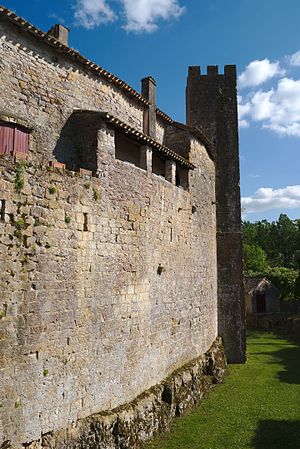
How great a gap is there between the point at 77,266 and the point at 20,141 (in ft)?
11.3

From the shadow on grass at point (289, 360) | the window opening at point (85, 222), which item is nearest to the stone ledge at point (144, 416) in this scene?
the shadow on grass at point (289, 360)

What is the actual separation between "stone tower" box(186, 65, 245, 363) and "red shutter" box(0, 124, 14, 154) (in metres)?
11.5

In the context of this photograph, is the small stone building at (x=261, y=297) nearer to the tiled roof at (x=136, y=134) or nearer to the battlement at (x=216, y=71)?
the battlement at (x=216, y=71)

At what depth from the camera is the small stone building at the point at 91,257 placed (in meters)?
6.92

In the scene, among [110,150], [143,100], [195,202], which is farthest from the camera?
[195,202]

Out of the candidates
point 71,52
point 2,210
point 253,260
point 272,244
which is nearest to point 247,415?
point 2,210

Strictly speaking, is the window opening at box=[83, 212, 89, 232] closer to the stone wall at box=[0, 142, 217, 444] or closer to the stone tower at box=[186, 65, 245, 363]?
the stone wall at box=[0, 142, 217, 444]

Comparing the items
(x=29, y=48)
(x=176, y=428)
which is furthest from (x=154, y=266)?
(x=29, y=48)

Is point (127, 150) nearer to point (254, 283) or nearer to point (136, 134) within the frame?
point (136, 134)

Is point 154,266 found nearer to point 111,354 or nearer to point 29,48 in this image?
point 111,354

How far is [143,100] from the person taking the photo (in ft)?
44.1

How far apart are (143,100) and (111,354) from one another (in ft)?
Answer: 27.8

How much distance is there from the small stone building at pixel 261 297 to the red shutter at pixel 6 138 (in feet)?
92.9

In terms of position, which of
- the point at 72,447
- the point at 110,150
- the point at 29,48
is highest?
the point at 29,48
